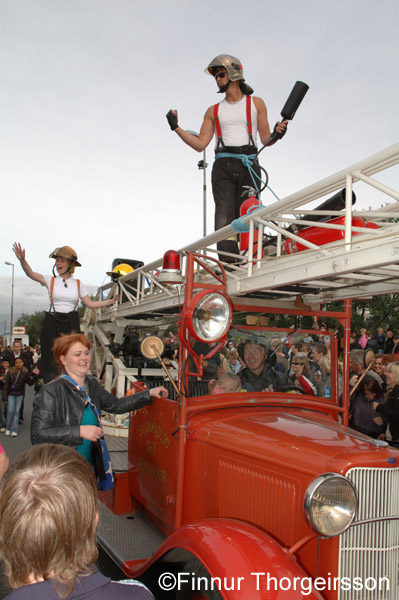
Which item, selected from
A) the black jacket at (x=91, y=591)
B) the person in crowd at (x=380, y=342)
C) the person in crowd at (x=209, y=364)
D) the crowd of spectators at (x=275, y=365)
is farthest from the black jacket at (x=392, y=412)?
the person in crowd at (x=380, y=342)

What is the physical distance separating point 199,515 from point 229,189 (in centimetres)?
260

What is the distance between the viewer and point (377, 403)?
4.58 metres

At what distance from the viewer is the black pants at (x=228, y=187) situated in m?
3.97

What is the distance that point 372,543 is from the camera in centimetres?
200

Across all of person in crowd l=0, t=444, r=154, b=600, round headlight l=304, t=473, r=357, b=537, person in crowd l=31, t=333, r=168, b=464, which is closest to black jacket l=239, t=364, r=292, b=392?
person in crowd l=31, t=333, r=168, b=464

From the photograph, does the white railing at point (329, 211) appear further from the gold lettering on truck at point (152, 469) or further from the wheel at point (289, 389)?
the gold lettering on truck at point (152, 469)

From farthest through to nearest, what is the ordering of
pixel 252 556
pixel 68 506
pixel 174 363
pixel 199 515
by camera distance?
pixel 174 363 < pixel 199 515 < pixel 252 556 < pixel 68 506

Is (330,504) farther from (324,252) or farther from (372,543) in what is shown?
(324,252)

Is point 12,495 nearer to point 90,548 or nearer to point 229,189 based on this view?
point 90,548

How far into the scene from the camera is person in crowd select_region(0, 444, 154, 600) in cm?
100

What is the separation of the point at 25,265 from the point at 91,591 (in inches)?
138

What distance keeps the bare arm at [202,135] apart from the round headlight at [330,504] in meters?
2.97

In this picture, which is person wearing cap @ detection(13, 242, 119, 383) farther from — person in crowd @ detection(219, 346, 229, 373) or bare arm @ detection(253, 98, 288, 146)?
bare arm @ detection(253, 98, 288, 146)

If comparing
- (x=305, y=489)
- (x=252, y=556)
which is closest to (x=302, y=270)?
(x=305, y=489)
